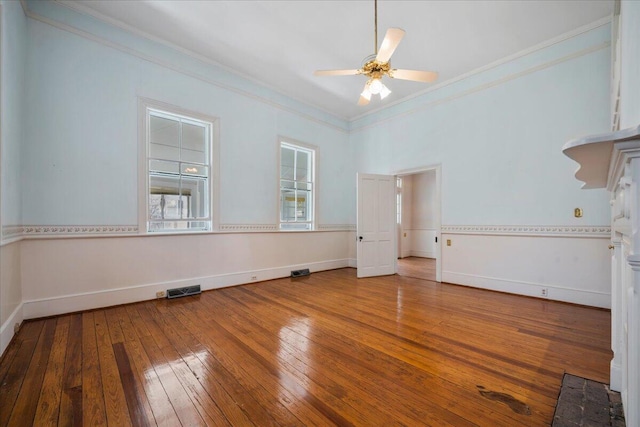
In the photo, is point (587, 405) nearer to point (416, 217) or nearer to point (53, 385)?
point (53, 385)

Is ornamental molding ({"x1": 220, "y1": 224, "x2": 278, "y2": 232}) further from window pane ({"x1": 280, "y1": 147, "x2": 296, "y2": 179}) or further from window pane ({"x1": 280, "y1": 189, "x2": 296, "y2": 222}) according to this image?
window pane ({"x1": 280, "y1": 147, "x2": 296, "y2": 179})

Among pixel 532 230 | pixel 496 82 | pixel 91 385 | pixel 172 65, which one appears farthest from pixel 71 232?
pixel 496 82

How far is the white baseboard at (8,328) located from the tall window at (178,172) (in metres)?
1.51

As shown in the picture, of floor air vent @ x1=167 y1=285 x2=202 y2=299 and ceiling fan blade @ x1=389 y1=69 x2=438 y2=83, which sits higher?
ceiling fan blade @ x1=389 y1=69 x2=438 y2=83

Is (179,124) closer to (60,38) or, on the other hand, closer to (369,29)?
(60,38)

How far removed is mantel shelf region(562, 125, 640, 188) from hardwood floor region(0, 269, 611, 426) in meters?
Answer: 1.42

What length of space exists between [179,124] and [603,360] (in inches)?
221

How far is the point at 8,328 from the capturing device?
2381 millimetres

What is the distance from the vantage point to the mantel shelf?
764 mm

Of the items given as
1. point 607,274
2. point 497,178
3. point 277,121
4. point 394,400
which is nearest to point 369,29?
point 277,121

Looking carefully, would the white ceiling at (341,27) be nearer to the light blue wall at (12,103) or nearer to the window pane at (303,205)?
the light blue wall at (12,103)

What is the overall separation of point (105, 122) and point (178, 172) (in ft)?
3.46

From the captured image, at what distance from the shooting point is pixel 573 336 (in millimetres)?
2609

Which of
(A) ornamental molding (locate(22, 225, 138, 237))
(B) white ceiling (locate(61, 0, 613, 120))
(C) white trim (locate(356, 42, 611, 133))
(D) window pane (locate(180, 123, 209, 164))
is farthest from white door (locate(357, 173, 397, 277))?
(A) ornamental molding (locate(22, 225, 138, 237))
